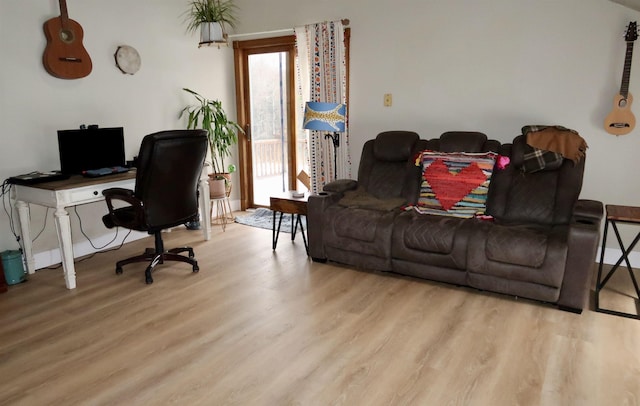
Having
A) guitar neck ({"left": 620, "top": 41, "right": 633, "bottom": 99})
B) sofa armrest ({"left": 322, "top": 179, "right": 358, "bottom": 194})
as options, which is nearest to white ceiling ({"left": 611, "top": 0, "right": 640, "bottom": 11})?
guitar neck ({"left": 620, "top": 41, "right": 633, "bottom": 99})

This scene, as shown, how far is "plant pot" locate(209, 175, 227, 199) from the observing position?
4.74 m

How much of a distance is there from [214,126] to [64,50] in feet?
5.15

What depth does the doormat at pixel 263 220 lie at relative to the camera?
4.85 m

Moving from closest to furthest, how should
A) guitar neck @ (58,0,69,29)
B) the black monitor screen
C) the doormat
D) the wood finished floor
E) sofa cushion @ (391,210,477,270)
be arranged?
1. the wood finished floor
2. sofa cushion @ (391,210,477,270)
3. the black monitor screen
4. guitar neck @ (58,0,69,29)
5. the doormat

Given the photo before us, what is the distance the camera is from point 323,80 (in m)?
4.60

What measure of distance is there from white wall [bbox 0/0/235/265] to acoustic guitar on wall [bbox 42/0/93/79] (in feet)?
0.24

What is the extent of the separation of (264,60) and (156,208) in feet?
8.76

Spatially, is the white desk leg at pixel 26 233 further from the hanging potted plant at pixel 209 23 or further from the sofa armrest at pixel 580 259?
the sofa armrest at pixel 580 259

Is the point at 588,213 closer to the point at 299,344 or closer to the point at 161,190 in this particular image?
the point at 299,344

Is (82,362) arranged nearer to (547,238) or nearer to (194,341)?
(194,341)

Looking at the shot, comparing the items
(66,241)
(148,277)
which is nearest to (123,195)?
(66,241)

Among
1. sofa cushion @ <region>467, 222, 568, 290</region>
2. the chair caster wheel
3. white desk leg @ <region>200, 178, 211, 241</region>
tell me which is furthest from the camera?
white desk leg @ <region>200, 178, 211, 241</region>

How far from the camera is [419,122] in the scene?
4.24 m

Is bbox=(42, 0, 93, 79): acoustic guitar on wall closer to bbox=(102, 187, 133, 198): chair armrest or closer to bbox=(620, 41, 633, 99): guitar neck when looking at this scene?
bbox=(102, 187, 133, 198): chair armrest
